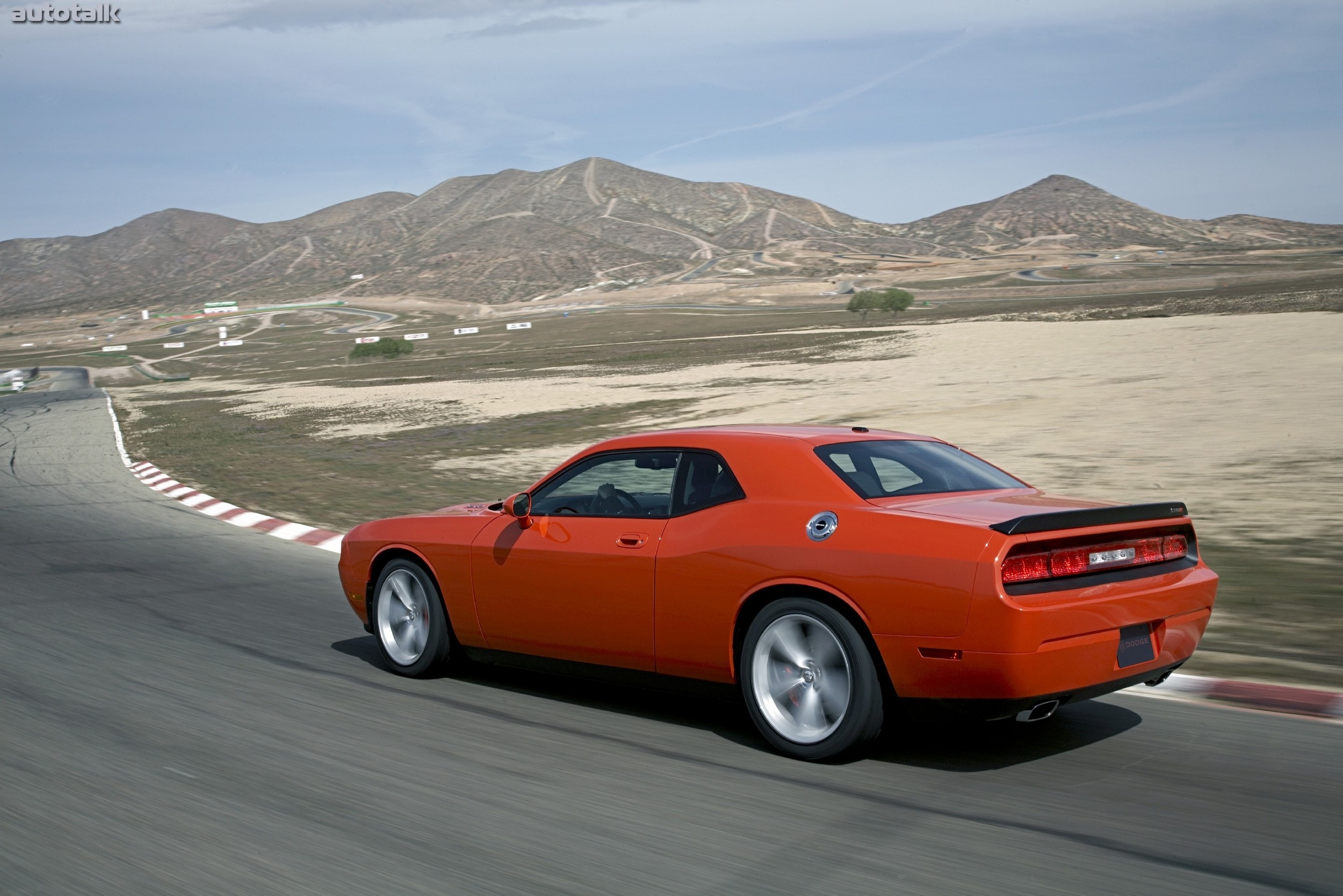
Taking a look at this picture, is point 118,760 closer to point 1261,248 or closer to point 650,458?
point 650,458

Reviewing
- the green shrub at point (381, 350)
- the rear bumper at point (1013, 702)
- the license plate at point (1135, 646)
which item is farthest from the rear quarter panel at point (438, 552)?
the green shrub at point (381, 350)

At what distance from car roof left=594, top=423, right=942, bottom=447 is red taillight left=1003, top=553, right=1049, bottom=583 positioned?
45.6 inches

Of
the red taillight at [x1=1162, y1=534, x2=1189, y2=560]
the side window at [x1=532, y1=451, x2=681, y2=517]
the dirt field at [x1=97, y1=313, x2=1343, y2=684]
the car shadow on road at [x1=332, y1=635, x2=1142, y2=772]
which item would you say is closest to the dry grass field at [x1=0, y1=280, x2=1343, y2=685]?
the dirt field at [x1=97, y1=313, x2=1343, y2=684]

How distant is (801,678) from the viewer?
5027 millimetres

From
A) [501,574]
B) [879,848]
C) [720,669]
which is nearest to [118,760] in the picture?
[501,574]

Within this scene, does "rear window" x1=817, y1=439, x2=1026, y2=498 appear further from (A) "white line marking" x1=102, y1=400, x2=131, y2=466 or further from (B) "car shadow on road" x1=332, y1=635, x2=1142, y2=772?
(A) "white line marking" x1=102, y1=400, x2=131, y2=466

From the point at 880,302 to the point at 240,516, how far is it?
83317 millimetres

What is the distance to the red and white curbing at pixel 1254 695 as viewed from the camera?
5.72 metres

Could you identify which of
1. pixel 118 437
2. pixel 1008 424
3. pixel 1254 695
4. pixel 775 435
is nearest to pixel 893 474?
pixel 775 435

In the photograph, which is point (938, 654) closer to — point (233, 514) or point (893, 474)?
point (893, 474)

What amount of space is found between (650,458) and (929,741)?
1806 millimetres

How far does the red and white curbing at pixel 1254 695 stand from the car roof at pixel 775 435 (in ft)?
5.91

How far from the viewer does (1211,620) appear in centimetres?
763

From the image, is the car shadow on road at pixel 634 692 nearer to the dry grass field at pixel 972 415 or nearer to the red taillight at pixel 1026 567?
the red taillight at pixel 1026 567
